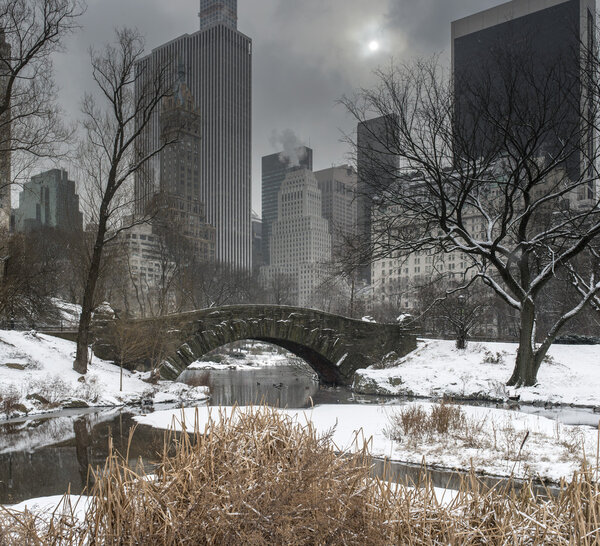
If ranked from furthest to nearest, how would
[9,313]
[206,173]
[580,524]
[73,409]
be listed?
[206,173] → [9,313] → [73,409] → [580,524]

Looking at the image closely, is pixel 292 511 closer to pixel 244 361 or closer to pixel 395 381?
pixel 395 381

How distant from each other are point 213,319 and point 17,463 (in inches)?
516

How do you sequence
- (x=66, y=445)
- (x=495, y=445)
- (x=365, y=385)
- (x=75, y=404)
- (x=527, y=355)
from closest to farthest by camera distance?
1. (x=495, y=445)
2. (x=66, y=445)
3. (x=75, y=404)
4. (x=527, y=355)
5. (x=365, y=385)

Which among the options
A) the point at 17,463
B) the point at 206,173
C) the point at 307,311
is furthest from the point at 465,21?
the point at 206,173

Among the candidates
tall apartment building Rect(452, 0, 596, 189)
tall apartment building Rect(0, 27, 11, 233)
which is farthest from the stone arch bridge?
tall apartment building Rect(452, 0, 596, 189)

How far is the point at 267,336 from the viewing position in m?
23.8

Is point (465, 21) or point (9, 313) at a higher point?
point (465, 21)

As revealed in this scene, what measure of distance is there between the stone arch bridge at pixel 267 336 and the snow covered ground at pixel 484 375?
1.71m

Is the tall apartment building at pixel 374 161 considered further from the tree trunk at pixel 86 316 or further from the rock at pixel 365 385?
the tree trunk at pixel 86 316

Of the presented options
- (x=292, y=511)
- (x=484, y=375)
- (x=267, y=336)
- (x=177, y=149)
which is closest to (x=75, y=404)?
(x=267, y=336)

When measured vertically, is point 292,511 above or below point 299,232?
below

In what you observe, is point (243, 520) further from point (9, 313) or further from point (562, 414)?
point (9, 313)

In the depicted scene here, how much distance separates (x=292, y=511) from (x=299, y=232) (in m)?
147

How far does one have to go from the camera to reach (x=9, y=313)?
2248 centimetres
